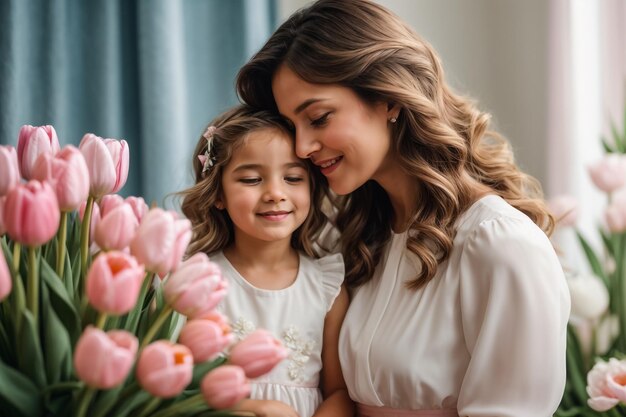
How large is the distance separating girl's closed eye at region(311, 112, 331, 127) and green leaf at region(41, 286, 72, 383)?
0.81 m

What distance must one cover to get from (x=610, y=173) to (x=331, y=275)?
0.78 metres

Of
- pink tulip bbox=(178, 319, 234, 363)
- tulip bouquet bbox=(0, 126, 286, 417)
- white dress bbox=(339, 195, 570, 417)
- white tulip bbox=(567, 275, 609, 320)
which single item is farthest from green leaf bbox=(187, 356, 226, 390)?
white tulip bbox=(567, 275, 609, 320)

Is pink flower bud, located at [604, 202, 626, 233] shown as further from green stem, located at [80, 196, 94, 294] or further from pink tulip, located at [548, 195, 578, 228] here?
green stem, located at [80, 196, 94, 294]

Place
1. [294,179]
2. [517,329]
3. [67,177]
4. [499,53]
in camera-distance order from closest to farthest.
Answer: [67,177], [517,329], [294,179], [499,53]

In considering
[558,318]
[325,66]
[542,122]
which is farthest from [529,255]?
[542,122]

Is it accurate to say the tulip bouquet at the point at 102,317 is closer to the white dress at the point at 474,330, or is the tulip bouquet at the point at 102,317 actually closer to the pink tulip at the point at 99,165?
the pink tulip at the point at 99,165

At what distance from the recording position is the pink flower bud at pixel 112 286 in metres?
0.61

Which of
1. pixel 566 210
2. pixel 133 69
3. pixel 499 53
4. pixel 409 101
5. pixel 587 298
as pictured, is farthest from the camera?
pixel 499 53

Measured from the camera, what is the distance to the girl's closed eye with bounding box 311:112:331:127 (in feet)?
4.64

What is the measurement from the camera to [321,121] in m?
1.43

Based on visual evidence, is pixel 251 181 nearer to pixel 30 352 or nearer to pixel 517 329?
pixel 517 329

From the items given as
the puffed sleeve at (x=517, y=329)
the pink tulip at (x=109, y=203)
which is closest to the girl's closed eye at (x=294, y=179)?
the puffed sleeve at (x=517, y=329)

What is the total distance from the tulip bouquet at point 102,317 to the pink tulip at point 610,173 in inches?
54.1

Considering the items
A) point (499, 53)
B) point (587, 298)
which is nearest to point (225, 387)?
point (587, 298)
